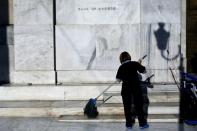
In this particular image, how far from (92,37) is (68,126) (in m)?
3.62

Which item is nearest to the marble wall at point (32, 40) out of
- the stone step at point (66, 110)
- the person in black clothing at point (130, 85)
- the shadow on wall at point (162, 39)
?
the stone step at point (66, 110)

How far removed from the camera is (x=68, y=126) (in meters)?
12.2

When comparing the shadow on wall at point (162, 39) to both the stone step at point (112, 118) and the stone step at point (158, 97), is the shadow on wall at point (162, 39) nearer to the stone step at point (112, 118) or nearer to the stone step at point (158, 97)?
the stone step at point (158, 97)

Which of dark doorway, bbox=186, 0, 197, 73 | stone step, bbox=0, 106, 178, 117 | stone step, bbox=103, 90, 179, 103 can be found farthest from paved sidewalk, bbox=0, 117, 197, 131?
dark doorway, bbox=186, 0, 197, 73

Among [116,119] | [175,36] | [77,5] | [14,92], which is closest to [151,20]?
[175,36]

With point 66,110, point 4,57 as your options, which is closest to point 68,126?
point 66,110

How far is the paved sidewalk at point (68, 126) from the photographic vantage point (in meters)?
12.0

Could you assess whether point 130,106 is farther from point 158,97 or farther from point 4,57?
point 4,57

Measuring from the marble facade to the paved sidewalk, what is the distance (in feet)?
7.56

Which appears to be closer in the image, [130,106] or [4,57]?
[130,106]

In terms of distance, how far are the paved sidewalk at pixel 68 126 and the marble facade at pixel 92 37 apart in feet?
7.56

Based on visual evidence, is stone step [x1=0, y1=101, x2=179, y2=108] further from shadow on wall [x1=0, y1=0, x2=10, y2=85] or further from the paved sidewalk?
shadow on wall [x1=0, y1=0, x2=10, y2=85]

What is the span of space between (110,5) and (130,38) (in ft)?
3.63

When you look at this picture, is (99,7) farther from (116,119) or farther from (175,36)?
(116,119)
